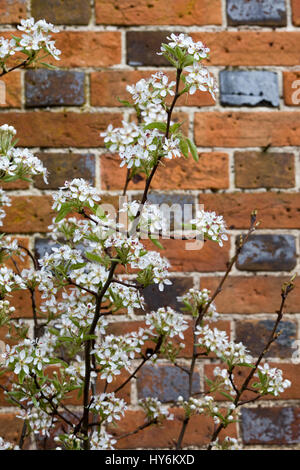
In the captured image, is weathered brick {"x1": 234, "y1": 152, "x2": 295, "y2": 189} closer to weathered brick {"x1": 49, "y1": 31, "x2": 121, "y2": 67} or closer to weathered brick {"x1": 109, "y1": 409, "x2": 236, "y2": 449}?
weathered brick {"x1": 49, "y1": 31, "x2": 121, "y2": 67}

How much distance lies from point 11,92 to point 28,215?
282 millimetres

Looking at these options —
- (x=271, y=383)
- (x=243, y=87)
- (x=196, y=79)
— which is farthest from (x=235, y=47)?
(x=271, y=383)

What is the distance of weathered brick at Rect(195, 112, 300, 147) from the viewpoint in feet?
4.02

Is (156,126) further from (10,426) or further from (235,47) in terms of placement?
(10,426)

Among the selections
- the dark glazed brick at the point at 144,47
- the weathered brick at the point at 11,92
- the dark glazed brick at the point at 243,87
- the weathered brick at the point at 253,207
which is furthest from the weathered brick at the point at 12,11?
the weathered brick at the point at 253,207

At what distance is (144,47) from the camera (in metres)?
1.23

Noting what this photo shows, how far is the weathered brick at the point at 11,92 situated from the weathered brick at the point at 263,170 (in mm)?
508

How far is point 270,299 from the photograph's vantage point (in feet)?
3.95

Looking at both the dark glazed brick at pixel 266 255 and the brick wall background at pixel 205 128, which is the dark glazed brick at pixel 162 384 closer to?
the brick wall background at pixel 205 128

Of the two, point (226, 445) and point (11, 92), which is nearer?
point (226, 445)

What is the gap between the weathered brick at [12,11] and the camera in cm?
123
